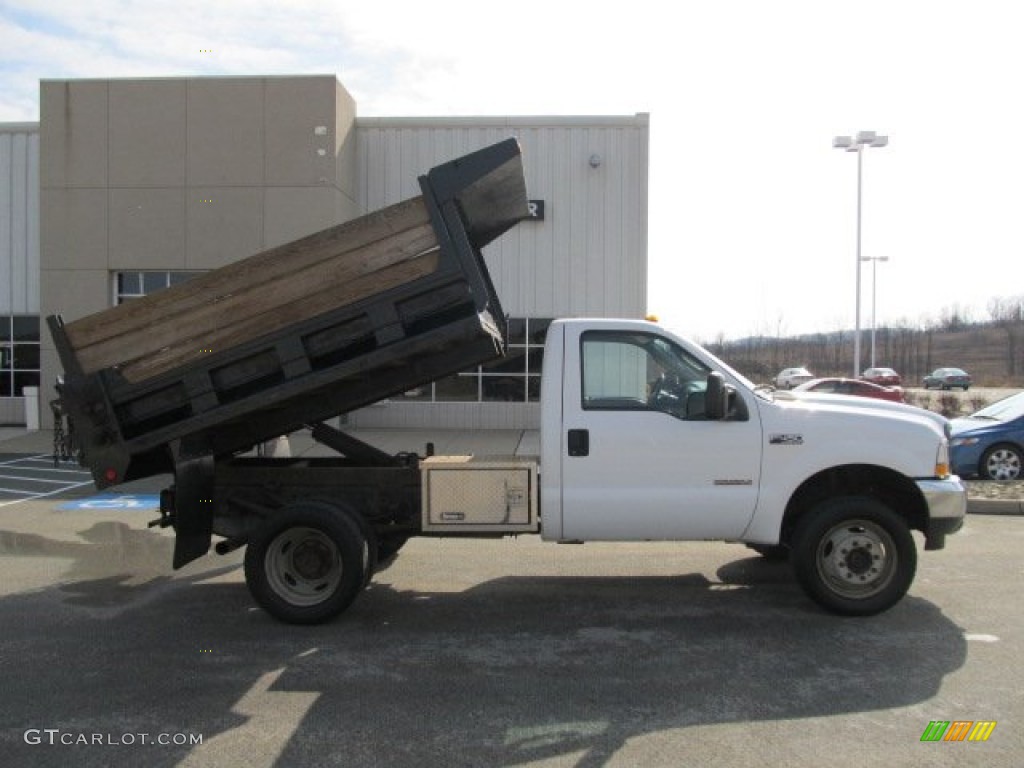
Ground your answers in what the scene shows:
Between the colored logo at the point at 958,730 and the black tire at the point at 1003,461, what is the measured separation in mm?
9704

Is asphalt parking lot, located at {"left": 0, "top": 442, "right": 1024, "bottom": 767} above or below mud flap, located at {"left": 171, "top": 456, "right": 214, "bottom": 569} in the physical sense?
below

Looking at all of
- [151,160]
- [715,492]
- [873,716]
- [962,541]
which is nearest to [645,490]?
[715,492]

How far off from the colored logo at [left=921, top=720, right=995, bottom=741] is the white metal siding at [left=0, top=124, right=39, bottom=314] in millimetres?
22177

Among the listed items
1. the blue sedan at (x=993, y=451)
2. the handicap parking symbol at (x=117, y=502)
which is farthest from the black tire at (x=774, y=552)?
the handicap parking symbol at (x=117, y=502)

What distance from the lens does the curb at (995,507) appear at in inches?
409

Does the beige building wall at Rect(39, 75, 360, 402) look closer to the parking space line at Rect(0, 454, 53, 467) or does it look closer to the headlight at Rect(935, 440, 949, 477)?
the parking space line at Rect(0, 454, 53, 467)

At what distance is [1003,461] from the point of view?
12.7 meters

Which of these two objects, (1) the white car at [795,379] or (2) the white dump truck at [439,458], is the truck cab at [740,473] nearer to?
(2) the white dump truck at [439,458]

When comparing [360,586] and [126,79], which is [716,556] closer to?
[360,586]

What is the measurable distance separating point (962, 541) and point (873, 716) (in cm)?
506

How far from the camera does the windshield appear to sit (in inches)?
514

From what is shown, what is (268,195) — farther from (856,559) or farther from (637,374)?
(856,559)

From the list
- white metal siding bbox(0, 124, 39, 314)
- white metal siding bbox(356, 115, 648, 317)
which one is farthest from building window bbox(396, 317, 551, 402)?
white metal siding bbox(0, 124, 39, 314)

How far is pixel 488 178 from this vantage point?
576cm
